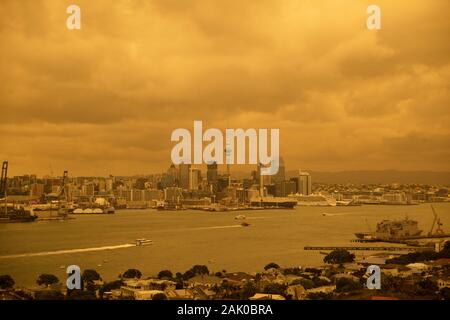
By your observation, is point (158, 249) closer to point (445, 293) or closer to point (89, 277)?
point (89, 277)

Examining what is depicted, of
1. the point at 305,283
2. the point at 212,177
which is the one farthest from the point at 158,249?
the point at 212,177

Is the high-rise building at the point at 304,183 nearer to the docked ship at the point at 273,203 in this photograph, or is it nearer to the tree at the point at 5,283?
the docked ship at the point at 273,203

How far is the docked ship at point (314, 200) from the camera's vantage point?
72.6 feet

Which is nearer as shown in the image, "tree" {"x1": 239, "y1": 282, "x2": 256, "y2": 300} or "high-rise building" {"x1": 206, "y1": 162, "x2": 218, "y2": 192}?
"tree" {"x1": 239, "y1": 282, "x2": 256, "y2": 300}

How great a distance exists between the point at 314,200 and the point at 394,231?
41.8 feet

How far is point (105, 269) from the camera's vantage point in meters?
5.88

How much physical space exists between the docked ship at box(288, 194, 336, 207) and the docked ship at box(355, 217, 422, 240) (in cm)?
1152

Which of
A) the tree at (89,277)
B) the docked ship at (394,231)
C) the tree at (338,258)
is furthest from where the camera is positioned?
the docked ship at (394,231)

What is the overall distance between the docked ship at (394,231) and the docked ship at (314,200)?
11.5 m

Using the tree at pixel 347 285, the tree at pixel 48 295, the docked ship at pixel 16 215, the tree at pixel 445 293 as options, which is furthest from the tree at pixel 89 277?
→ the docked ship at pixel 16 215

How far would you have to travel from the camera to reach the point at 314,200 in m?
22.6

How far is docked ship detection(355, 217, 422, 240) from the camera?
385 inches

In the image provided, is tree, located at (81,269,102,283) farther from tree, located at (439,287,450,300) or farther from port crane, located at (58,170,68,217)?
port crane, located at (58,170,68,217)

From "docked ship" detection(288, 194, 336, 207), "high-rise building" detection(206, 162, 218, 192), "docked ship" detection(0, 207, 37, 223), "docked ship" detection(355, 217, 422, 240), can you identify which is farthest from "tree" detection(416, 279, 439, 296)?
"docked ship" detection(288, 194, 336, 207)
